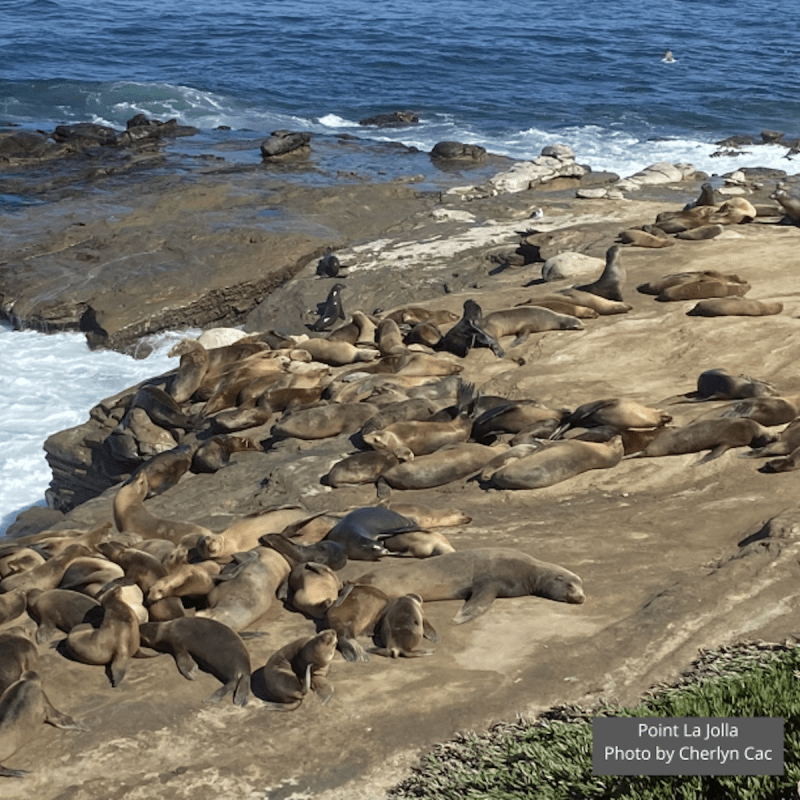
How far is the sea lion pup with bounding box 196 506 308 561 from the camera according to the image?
20.0 ft

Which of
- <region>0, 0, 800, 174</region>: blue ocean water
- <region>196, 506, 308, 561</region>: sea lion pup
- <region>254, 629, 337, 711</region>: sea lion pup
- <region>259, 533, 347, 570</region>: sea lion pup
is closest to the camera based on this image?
<region>254, 629, 337, 711</region>: sea lion pup

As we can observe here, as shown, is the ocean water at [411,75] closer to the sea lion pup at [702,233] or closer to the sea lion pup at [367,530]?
the sea lion pup at [702,233]

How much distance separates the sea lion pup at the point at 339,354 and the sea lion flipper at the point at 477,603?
15.9 feet

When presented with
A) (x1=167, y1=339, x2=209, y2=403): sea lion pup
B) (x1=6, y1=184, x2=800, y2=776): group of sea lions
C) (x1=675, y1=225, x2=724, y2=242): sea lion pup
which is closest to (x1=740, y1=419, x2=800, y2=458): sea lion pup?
(x1=6, y1=184, x2=800, y2=776): group of sea lions

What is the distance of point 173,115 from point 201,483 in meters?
23.8

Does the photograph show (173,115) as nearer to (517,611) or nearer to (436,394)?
(436,394)

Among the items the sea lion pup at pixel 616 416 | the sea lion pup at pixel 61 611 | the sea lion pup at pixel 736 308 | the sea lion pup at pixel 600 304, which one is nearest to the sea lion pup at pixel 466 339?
the sea lion pup at pixel 600 304

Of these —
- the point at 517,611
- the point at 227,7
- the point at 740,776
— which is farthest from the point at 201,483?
the point at 227,7

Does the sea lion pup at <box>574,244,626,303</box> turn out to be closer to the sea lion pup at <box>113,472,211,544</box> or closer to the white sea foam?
the sea lion pup at <box>113,472,211,544</box>

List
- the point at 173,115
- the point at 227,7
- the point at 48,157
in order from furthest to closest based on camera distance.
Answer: the point at 227,7
the point at 173,115
the point at 48,157

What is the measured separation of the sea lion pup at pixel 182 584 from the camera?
5.52m

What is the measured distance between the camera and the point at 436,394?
8.70 m

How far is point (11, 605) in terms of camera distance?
565 cm

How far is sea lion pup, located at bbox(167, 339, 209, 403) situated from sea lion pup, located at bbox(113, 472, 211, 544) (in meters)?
2.14
